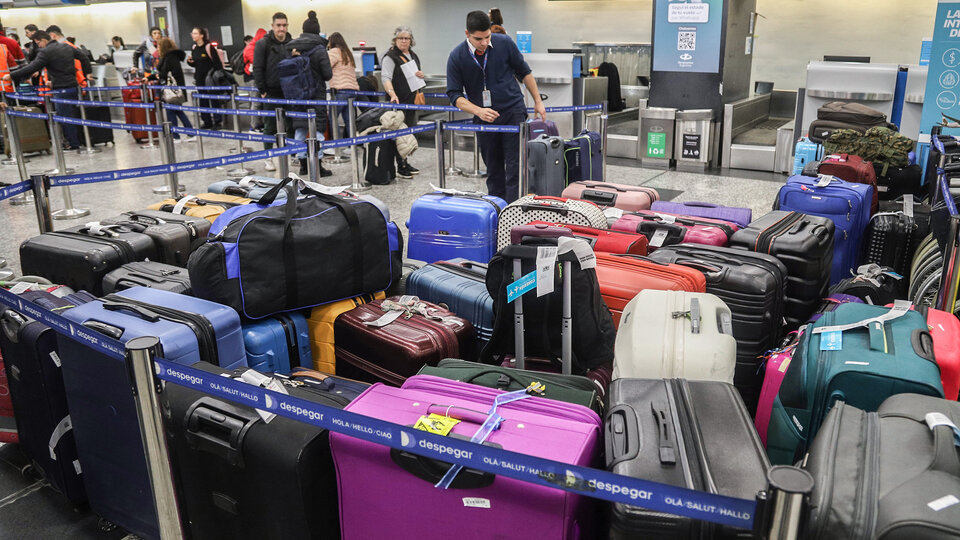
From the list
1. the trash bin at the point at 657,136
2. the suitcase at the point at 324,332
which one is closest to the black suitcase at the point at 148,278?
the suitcase at the point at 324,332

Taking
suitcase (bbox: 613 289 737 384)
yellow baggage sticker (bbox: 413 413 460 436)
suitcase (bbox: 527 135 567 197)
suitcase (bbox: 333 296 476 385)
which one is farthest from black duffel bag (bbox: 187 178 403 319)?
suitcase (bbox: 527 135 567 197)

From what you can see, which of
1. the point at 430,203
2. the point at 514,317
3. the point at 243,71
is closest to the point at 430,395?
the point at 514,317

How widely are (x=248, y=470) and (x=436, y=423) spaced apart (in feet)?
1.95

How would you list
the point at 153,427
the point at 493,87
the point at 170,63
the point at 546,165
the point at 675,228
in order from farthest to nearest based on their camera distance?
the point at 170,63
the point at 493,87
the point at 546,165
the point at 675,228
the point at 153,427

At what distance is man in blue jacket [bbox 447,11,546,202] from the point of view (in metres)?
6.06

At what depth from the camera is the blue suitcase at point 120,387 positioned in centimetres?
241

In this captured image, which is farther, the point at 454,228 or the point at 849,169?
the point at 849,169

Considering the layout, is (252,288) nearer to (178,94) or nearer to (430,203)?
(430,203)

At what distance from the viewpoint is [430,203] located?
4.33 meters

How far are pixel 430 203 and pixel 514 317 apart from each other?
1590 mm

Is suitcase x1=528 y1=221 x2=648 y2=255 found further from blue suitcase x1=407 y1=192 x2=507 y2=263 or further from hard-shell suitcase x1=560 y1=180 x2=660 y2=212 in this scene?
hard-shell suitcase x1=560 y1=180 x2=660 y2=212

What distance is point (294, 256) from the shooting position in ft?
9.73

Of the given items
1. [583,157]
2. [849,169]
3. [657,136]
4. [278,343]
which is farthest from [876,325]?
[657,136]

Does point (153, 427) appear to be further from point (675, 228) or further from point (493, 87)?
point (493, 87)
